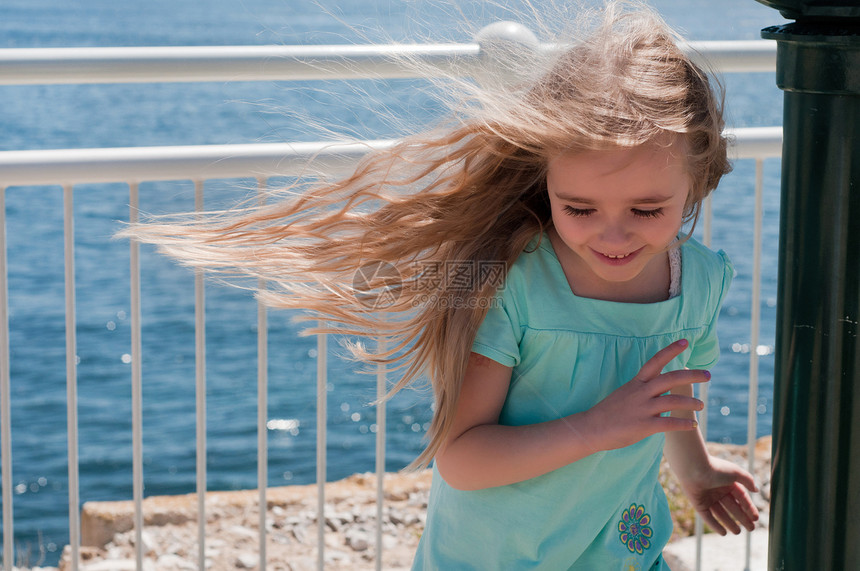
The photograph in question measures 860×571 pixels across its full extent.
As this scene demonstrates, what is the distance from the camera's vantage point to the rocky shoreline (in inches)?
178

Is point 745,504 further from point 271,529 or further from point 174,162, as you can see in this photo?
point 271,529

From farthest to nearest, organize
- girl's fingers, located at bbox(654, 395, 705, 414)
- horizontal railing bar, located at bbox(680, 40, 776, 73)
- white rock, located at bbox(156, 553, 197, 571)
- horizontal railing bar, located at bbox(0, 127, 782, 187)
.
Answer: white rock, located at bbox(156, 553, 197, 571)
horizontal railing bar, located at bbox(680, 40, 776, 73)
horizontal railing bar, located at bbox(0, 127, 782, 187)
girl's fingers, located at bbox(654, 395, 705, 414)

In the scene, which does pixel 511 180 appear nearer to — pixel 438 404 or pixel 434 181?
pixel 434 181

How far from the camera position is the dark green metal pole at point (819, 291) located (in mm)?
1191

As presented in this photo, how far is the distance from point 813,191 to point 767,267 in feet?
35.0

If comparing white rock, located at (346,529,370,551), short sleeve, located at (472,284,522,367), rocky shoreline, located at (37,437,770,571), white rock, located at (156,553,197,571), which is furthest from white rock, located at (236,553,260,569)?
short sleeve, located at (472,284,522,367)

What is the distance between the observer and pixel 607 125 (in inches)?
60.3

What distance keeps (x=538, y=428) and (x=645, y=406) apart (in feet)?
0.66

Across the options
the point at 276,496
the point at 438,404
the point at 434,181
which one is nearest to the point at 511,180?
the point at 434,181

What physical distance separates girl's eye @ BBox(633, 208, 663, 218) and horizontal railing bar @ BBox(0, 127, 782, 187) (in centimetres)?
58

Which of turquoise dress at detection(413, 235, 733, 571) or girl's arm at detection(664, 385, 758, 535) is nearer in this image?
turquoise dress at detection(413, 235, 733, 571)

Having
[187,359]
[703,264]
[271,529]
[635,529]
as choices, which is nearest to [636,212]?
[703,264]

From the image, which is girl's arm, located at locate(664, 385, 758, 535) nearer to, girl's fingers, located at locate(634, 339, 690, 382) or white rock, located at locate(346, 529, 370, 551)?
girl's fingers, located at locate(634, 339, 690, 382)

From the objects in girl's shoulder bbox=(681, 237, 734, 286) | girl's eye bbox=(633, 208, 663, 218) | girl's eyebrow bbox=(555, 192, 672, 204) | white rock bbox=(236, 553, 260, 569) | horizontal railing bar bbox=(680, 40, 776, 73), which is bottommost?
white rock bbox=(236, 553, 260, 569)
